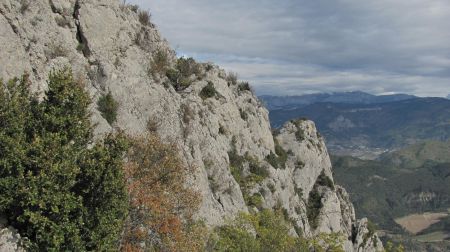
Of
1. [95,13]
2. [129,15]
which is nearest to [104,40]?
[95,13]

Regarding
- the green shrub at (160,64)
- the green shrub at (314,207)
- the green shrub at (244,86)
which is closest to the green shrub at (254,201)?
the green shrub at (160,64)

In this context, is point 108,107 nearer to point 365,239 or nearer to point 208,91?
point 208,91

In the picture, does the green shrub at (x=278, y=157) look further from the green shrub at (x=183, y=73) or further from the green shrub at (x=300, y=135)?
the green shrub at (x=183, y=73)

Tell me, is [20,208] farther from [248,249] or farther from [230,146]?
[230,146]

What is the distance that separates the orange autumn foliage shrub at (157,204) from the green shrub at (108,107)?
10255 millimetres

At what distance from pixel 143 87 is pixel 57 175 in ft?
88.8

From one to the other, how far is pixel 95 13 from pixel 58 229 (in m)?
33.7

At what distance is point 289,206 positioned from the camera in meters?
80.1

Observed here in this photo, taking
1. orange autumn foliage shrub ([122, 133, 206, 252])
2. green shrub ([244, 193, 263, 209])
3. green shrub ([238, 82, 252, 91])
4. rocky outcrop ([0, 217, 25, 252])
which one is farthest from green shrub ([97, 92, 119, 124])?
green shrub ([238, 82, 252, 91])

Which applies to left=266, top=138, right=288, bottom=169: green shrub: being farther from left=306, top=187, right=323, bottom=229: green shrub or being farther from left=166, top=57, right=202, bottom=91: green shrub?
left=166, top=57, right=202, bottom=91: green shrub

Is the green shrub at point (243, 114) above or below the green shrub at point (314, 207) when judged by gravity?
above

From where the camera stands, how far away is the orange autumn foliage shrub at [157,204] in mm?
34375

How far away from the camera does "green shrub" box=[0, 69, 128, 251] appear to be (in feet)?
90.7

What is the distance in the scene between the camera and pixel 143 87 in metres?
54.3
